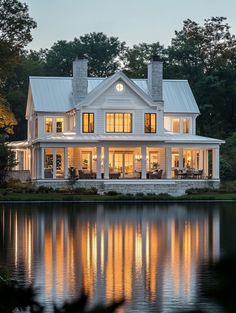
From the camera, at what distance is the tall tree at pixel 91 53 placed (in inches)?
3620

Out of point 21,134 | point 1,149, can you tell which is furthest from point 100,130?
point 21,134

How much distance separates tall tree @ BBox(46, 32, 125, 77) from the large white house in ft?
105

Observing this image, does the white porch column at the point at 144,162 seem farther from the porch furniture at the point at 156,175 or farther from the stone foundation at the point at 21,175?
the stone foundation at the point at 21,175

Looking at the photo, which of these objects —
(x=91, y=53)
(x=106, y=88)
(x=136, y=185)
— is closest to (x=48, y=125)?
(x=106, y=88)

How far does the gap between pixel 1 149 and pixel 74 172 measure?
5.61 metres

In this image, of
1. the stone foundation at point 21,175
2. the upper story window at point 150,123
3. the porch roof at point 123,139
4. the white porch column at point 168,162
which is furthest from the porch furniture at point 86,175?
the stone foundation at point 21,175

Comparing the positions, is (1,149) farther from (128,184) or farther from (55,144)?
(128,184)

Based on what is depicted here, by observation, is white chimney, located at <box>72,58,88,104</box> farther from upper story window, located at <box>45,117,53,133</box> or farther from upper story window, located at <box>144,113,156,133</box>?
upper story window, located at <box>144,113,156,133</box>

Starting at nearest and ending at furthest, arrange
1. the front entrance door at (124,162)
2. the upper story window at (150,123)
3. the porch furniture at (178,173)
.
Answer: the porch furniture at (178,173) < the upper story window at (150,123) < the front entrance door at (124,162)

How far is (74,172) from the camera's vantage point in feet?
169

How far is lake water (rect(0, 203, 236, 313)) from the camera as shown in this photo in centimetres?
1662

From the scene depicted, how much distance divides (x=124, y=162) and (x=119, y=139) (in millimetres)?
3053

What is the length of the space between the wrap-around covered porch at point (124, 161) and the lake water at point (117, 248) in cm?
797

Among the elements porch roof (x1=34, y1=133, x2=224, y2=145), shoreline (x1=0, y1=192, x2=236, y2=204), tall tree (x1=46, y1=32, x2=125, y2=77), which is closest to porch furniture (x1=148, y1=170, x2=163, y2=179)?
porch roof (x1=34, y1=133, x2=224, y2=145)
